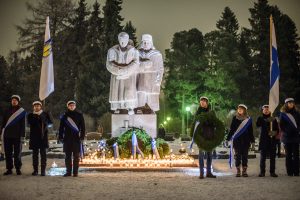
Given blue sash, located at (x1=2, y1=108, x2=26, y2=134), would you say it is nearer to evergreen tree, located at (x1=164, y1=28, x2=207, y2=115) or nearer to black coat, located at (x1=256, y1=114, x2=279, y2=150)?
black coat, located at (x1=256, y1=114, x2=279, y2=150)

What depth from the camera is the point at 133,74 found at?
A: 17.2 m

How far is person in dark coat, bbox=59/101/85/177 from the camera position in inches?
496

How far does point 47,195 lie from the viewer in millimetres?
9250

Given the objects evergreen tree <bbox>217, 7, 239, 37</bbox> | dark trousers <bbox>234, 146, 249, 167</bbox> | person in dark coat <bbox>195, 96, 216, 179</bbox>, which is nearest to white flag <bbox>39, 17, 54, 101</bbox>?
person in dark coat <bbox>195, 96, 216, 179</bbox>

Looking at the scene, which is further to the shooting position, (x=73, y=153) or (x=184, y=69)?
(x=184, y=69)

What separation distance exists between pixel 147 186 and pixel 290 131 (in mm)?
4233

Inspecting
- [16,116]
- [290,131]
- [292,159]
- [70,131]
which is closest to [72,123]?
[70,131]

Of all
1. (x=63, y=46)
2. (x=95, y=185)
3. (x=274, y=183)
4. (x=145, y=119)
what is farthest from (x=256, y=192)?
(x=63, y=46)

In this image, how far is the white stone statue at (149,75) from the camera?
57.4 ft

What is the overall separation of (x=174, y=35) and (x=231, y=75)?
31.9 ft

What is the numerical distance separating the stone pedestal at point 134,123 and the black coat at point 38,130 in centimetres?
441

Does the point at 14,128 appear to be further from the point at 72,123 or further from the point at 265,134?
the point at 265,134

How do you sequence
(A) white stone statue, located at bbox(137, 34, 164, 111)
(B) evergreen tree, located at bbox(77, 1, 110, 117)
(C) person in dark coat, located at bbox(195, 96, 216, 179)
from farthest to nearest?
(B) evergreen tree, located at bbox(77, 1, 110, 117), (A) white stone statue, located at bbox(137, 34, 164, 111), (C) person in dark coat, located at bbox(195, 96, 216, 179)

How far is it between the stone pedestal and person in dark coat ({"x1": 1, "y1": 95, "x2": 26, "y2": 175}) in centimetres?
456
